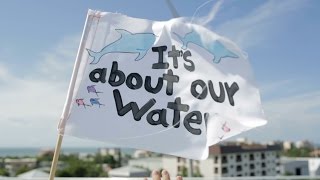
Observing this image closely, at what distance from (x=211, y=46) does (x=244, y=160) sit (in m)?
53.4

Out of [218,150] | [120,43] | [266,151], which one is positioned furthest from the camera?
[266,151]

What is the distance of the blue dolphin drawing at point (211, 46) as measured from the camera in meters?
1.28

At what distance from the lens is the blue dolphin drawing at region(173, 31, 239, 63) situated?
4.19 ft

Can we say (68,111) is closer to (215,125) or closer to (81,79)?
(81,79)

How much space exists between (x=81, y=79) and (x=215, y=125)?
43cm

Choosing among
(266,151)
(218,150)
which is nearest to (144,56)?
(218,150)

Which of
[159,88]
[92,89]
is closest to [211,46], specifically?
[159,88]

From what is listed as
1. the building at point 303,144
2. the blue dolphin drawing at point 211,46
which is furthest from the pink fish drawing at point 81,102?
the building at point 303,144

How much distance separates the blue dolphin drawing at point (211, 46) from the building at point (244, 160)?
44994 mm

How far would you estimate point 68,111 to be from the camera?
3.84 feet

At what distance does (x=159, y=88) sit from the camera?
126 centimetres

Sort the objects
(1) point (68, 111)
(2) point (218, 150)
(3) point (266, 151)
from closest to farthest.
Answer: (1) point (68, 111), (2) point (218, 150), (3) point (266, 151)

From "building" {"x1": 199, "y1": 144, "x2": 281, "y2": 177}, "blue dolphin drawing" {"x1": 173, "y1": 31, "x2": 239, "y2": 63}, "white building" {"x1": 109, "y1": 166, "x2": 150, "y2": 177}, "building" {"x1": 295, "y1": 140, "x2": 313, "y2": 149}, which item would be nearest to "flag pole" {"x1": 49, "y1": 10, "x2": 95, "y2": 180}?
"blue dolphin drawing" {"x1": 173, "y1": 31, "x2": 239, "y2": 63}

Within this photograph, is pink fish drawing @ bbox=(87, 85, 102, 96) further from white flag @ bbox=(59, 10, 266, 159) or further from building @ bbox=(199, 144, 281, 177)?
building @ bbox=(199, 144, 281, 177)
